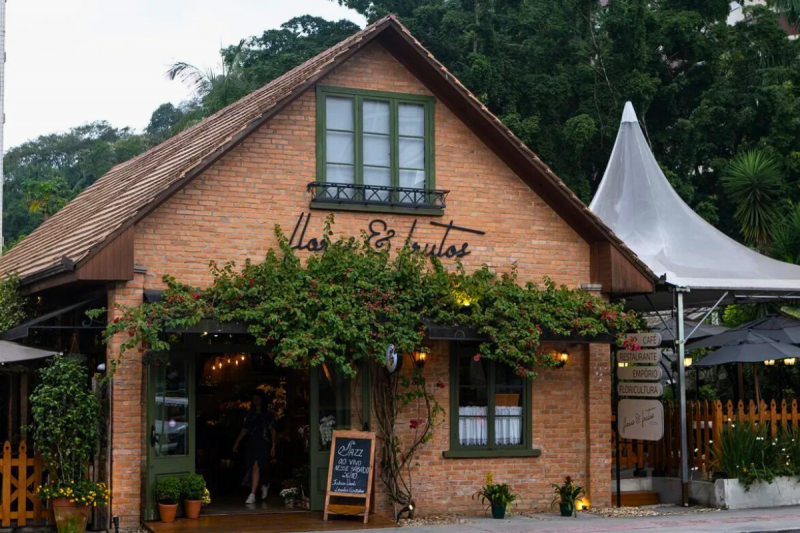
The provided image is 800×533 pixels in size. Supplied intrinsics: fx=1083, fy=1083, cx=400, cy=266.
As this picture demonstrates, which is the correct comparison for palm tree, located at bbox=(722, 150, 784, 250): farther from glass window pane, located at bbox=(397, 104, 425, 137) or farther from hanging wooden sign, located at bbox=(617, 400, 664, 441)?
glass window pane, located at bbox=(397, 104, 425, 137)

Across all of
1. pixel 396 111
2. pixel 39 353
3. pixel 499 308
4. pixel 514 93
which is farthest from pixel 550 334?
pixel 514 93

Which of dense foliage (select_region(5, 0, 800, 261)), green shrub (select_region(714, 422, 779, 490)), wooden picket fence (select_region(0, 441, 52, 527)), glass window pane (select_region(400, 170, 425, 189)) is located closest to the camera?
wooden picket fence (select_region(0, 441, 52, 527))

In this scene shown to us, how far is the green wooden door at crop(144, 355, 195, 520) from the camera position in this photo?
1413cm

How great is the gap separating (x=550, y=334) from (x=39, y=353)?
6.99 m

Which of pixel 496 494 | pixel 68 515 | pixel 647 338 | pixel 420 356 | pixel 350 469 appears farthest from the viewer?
→ pixel 647 338

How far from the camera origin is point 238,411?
18922mm

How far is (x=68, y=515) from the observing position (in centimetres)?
1328

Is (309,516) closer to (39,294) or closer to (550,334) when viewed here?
(550,334)

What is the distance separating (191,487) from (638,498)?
7647 mm

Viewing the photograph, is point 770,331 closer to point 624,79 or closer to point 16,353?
point 16,353

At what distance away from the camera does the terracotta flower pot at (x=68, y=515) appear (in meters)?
13.3

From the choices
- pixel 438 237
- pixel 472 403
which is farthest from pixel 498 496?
pixel 438 237

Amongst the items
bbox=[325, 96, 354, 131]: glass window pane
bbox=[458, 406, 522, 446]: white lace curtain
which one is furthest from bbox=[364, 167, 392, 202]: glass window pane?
bbox=[458, 406, 522, 446]: white lace curtain

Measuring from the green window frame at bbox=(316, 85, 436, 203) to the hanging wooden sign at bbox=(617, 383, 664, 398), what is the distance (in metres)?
4.42
